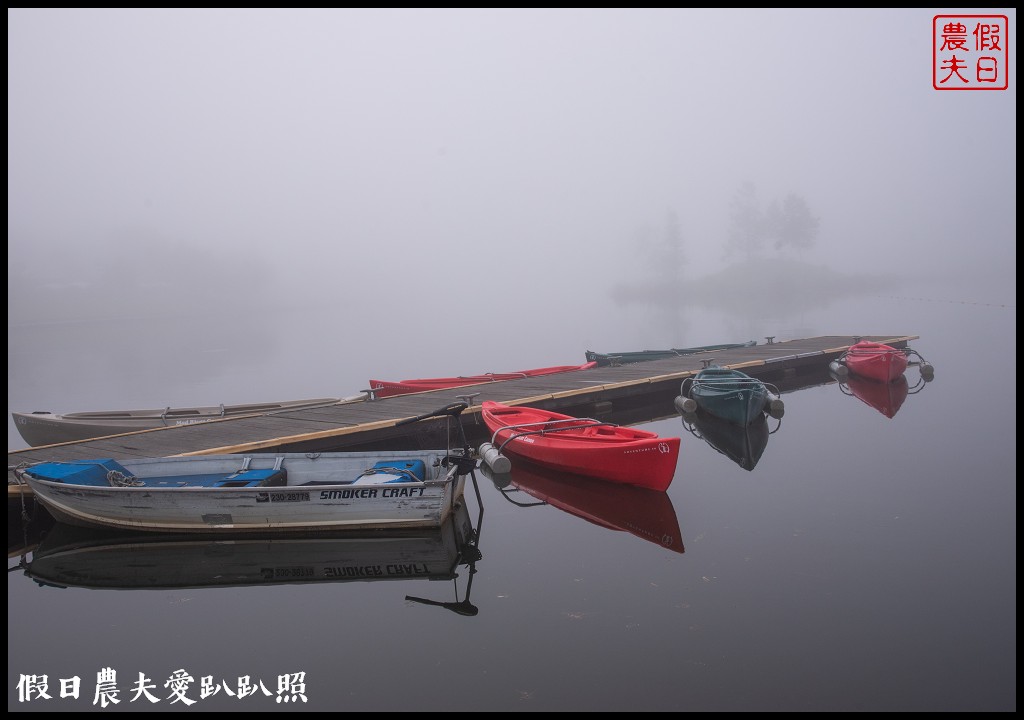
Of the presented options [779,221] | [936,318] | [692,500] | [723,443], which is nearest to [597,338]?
[936,318]

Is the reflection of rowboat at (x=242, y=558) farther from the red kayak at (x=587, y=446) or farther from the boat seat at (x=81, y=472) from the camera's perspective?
the red kayak at (x=587, y=446)

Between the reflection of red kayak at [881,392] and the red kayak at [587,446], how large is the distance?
39.3 ft

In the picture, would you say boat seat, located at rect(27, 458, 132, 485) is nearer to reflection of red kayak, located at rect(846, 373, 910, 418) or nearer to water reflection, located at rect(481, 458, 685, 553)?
water reflection, located at rect(481, 458, 685, 553)

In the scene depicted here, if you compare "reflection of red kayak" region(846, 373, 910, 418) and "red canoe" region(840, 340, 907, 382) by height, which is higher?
"red canoe" region(840, 340, 907, 382)

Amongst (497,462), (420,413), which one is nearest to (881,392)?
(420,413)

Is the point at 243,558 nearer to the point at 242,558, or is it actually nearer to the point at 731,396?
the point at 242,558

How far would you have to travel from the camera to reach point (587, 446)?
14562mm

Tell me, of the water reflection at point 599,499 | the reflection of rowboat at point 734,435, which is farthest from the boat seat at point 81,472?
the reflection of rowboat at point 734,435

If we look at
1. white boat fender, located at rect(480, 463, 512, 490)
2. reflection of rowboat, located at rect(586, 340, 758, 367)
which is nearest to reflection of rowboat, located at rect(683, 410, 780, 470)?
white boat fender, located at rect(480, 463, 512, 490)

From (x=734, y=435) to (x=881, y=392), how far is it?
9962 millimetres

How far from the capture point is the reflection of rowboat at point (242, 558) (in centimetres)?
1059

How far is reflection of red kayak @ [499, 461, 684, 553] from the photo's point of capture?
12078mm

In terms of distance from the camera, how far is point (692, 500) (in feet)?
45.4

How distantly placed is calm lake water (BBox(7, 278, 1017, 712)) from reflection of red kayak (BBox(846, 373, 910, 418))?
741 centimetres
